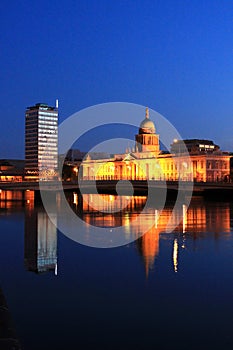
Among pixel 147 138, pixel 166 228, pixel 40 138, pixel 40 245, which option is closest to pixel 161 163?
pixel 147 138

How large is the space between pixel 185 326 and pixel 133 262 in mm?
6838

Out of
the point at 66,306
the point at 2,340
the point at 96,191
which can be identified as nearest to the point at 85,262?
the point at 66,306

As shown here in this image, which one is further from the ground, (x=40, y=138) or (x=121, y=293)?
(x=40, y=138)

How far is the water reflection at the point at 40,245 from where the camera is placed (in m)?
17.2

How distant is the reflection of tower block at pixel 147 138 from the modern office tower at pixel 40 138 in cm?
5747

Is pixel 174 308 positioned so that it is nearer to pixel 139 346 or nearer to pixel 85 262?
pixel 139 346

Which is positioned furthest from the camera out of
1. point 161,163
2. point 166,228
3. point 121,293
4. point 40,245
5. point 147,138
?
point 147,138

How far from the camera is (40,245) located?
70.9 ft

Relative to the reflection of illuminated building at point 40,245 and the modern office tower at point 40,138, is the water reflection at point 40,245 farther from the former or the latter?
the modern office tower at point 40,138

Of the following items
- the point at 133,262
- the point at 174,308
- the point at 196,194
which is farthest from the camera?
the point at 196,194

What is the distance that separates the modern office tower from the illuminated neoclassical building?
41479mm

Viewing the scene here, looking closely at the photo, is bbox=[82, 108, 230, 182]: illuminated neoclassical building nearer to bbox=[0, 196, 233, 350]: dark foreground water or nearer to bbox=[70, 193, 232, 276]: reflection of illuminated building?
bbox=[70, 193, 232, 276]: reflection of illuminated building

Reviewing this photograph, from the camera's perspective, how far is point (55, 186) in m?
70.8

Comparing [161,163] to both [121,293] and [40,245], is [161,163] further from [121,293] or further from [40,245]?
[121,293]
